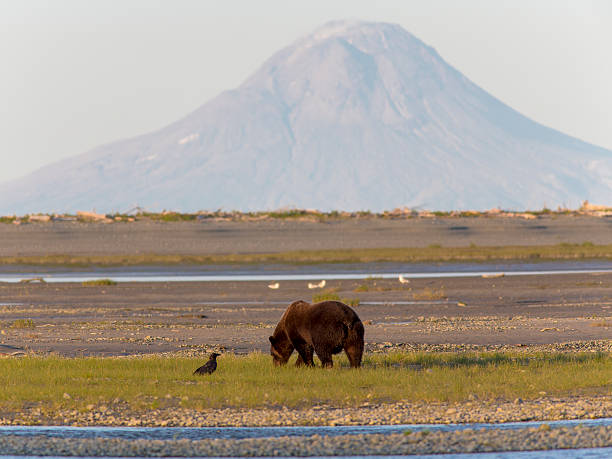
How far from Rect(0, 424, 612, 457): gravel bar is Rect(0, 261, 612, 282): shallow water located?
108 feet

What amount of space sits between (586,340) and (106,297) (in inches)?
744

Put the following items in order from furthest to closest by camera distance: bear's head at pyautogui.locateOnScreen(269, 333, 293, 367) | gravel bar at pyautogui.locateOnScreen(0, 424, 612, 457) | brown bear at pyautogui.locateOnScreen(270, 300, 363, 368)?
bear's head at pyautogui.locateOnScreen(269, 333, 293, 367) → brown bear at pyautogui.locateOnScreen(270, 300, 363, 368) → gravel bar at pyautogui.locateOnScreen(0, 424, 612, 457)

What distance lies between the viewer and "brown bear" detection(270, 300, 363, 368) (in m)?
15.8

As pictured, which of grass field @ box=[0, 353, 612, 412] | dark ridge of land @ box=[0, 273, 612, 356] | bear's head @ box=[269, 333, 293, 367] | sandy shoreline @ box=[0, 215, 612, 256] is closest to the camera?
grass field @ box=[0, 353, 612, 412]

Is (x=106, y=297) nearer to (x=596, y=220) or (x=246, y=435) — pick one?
(x=246, y=435)

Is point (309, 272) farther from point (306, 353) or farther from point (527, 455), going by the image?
point (527, 455)

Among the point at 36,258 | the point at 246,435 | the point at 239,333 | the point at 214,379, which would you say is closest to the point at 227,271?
the point at 36,258

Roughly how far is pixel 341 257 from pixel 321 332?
44242 mm

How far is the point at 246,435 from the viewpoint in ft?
41.5

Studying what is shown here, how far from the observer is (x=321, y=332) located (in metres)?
15.9

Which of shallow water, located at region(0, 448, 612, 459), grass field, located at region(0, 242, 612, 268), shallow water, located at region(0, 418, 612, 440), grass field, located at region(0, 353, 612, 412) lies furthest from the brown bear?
grass field, located at region(0, 242, 612, 268)

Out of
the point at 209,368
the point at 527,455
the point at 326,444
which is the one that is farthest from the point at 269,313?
the point at 527,455

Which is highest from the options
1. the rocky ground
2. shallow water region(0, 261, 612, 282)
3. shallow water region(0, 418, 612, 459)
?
shallow water region(0, 261, 612, 282)

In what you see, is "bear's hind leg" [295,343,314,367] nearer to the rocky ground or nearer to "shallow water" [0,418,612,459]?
the rocky ground
